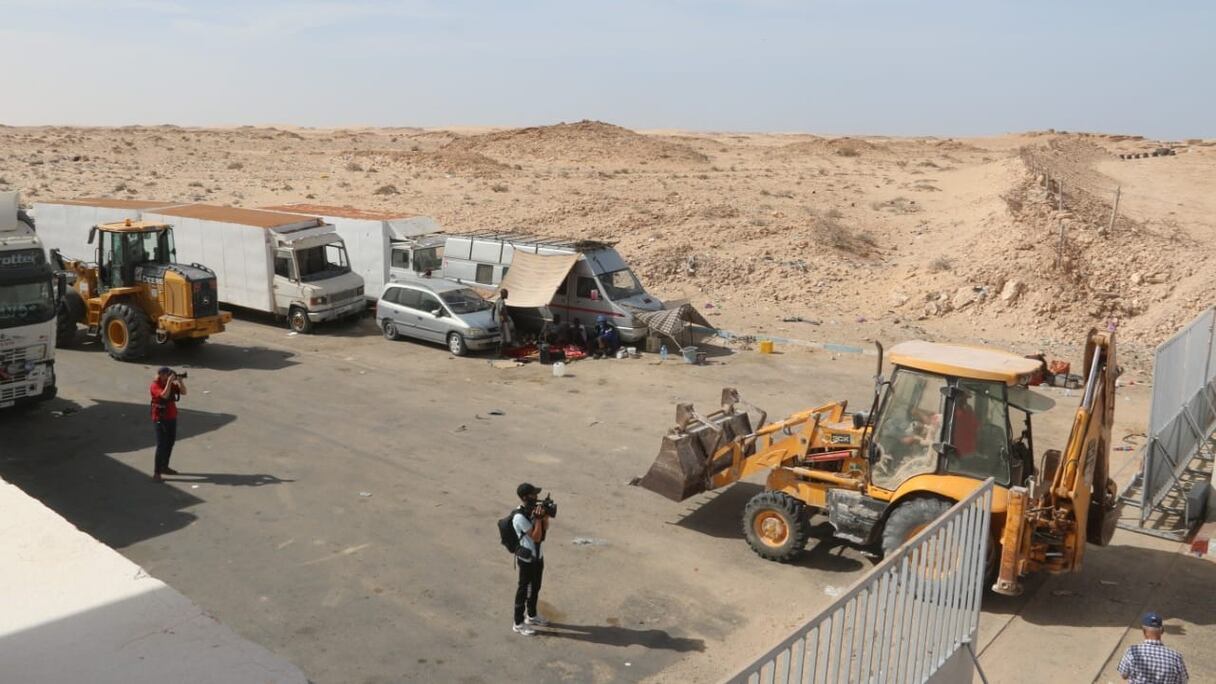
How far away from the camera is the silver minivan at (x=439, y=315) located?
20.3m

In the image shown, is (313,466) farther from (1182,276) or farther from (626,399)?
(1182,276)

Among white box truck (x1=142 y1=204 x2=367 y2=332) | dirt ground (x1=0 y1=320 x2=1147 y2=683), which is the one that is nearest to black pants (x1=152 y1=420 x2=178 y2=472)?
dirt ground (x1=0 y1=320 x2=1147 y2=683)

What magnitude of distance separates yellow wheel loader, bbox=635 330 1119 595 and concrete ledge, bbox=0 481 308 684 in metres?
6.26

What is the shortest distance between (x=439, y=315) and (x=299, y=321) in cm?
374

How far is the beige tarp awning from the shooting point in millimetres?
20594

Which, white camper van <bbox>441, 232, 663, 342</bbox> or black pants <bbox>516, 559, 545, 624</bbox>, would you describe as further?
white camper van <bbox>441, 232, 663, 342</bbox>

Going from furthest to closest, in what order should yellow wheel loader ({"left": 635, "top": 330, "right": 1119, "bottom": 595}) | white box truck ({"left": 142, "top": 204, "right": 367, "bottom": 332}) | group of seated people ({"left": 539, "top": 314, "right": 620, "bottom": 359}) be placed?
white box truck ({"left": 142, "top": 204, "right": 367, "bottom": 332}) < group of seated people ({"left": 539, "top": 314, "right": 620, "bottom": 359}) < yellow wheel loader ({"left": 635, "top": 330, "right": 1119, "bottom": 595})

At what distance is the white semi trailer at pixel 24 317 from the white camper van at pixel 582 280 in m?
9.31

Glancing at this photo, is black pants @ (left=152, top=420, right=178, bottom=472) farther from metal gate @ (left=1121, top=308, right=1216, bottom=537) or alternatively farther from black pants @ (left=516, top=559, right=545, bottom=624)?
metal gate @ (left=1121, top=308, right=1216, bottom=537)

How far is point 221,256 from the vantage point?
73.6 ft

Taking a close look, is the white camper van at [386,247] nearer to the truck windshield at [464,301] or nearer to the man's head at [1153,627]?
the truck windshield at [464,301]

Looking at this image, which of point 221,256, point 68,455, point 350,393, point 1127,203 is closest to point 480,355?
point 350,393

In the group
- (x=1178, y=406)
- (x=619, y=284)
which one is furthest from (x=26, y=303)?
(x=1178, y=406)

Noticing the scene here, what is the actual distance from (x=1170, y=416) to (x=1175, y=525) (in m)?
1.42
